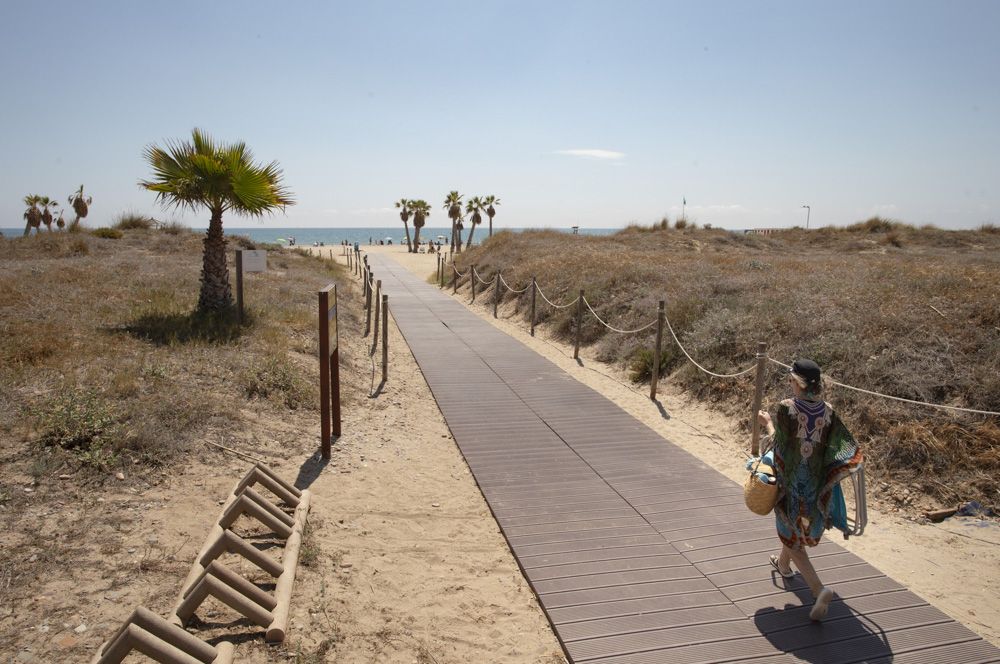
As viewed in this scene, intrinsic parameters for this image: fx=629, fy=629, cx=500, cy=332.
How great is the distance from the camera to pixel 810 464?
408 cm

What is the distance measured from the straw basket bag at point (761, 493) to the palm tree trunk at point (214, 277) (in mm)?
9985

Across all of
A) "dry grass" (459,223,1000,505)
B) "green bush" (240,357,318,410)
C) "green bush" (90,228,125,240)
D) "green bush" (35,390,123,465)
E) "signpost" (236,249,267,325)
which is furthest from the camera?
"green bush" (90,228,125,240)

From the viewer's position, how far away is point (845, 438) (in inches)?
158

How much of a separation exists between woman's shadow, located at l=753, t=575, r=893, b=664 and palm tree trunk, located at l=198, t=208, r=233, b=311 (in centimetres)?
1031

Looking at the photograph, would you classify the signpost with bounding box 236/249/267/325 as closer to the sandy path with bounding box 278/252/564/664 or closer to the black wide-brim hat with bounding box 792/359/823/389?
the sandy path with bounding box 278/252/564/664

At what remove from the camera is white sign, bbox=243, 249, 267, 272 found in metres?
11.9

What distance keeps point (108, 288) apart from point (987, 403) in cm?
1442

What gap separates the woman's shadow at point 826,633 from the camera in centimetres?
377

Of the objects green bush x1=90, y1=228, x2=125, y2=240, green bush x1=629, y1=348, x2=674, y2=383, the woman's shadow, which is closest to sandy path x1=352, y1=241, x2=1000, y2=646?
the woman's shadow

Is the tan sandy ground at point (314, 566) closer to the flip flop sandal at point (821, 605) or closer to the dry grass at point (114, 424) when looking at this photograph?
the dry grass at point (114, 424)

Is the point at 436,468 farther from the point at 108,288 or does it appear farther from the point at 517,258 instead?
the point at 517,258

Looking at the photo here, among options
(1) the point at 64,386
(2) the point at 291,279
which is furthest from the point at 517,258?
(1) the point at 64,386

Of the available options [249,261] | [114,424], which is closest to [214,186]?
[249,261]

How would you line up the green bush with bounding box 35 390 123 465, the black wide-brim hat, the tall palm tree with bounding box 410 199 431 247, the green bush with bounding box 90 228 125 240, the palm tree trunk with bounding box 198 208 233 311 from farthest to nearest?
the tall palm tree with bounding box 410 199 431 247, the green bush with bounding box 90 228 125 240, the palm tree trunk with bounding box 198 208 233 311, the green bush with bounding box 35 390 123 465, the black wide-brim hat
